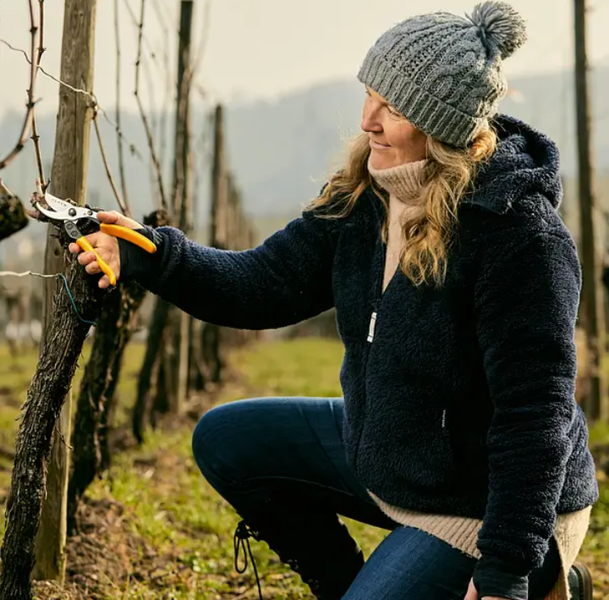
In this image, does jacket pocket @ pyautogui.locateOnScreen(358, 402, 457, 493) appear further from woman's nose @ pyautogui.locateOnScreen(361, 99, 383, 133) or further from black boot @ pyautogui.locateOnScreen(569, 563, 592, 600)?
woman's nose @ pyautogui.locateOnScreen(361, 99, 383, 133)

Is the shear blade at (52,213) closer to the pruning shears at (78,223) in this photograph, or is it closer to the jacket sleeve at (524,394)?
the pruning shears at (78,223)

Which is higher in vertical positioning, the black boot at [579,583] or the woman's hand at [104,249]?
the woman's hand at [104,249]

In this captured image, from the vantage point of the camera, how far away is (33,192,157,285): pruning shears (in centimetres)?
217

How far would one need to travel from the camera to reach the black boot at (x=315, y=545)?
2811 mm

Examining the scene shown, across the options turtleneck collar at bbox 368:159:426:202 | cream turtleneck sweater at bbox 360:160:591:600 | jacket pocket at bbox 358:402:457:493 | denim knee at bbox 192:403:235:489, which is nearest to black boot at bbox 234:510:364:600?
denim knee at bbox 192:403:235:489

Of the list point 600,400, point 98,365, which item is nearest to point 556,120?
point 600,400

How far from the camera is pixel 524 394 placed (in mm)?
2076

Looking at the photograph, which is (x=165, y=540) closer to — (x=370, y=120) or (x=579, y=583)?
(x=579, y=583)

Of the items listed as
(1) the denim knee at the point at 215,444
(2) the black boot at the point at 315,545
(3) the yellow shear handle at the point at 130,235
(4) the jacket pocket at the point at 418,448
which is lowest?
(2) the black boot at the point at 315,545

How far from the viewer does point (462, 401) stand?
2.25 m

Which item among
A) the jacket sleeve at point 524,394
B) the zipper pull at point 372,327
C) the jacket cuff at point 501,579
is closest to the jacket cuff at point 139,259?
the zipper pull at point 372,327

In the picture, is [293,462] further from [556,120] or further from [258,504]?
[556,120]

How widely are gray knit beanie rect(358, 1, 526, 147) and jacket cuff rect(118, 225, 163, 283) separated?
2.30ft

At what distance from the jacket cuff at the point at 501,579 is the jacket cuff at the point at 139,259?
109cm
